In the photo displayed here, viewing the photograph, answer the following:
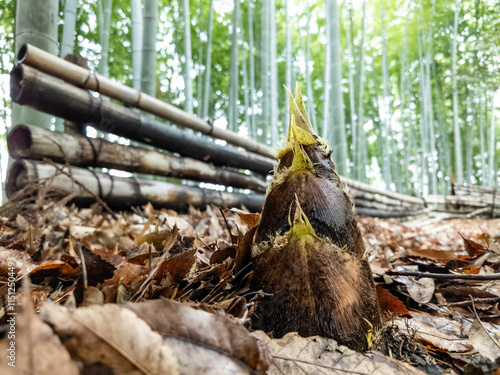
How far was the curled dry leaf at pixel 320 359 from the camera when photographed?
58cm

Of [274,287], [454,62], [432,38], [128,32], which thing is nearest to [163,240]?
[274,287]

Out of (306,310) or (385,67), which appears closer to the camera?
(306,310)

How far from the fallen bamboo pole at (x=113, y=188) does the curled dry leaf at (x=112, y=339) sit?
4.97ft

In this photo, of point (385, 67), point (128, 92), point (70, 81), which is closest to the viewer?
point (70, 81)

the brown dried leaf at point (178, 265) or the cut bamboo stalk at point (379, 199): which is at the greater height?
the cut bamboo stalk at point (379, 199)

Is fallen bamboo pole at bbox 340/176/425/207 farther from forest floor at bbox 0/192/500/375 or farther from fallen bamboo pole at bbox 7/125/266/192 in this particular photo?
forest floor at bbox 0/192/500/375

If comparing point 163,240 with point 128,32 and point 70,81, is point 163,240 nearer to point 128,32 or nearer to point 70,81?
point 70,81

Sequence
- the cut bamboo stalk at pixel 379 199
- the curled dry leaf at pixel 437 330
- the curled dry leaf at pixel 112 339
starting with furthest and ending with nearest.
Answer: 1. the cut bamboo stalk at pixel 379 199
2. the curled dry leaf at pixel 437 330
3. the curled dry leaf at pixel 112 339

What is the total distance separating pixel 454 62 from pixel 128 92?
46.4 ft

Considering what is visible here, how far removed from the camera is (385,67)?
41.0ft

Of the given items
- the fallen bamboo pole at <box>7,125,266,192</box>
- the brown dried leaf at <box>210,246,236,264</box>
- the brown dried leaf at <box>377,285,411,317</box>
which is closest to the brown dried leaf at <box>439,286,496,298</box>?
the brown dried leaf at <box>377,285,411,317</box>

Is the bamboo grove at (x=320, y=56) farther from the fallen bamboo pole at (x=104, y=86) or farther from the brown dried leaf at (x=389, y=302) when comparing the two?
the brown dried leaf at (x=389, y=302)

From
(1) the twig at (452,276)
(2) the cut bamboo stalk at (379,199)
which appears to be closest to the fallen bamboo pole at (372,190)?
(2) the cut bamboo stalk at (379,199)

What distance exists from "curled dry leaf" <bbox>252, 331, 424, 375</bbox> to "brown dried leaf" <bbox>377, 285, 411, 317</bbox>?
301mm
